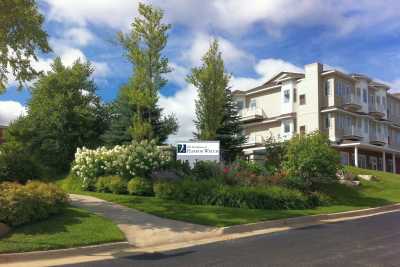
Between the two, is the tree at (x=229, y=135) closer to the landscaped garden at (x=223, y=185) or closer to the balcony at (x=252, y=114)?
the landscaped garden at (x=223, y=185)

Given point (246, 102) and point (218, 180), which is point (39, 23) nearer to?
point (218, 180)

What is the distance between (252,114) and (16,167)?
133 ft

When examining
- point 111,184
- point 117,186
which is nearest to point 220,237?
point 117,186

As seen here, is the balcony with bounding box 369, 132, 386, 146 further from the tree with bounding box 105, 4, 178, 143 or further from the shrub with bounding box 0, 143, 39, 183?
the shrub with bounding box 0, 143, 39, 183

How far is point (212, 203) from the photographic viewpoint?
64.2 ft

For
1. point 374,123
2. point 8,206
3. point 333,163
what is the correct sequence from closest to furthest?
1. point 8,206
2. point 333,163
3. point 374,123

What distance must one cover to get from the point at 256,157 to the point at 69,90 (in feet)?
49.3

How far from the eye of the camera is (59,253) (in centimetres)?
1158

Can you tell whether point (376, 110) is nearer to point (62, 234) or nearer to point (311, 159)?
point (311, 159)

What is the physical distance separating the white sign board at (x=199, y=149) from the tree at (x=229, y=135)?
361 inches

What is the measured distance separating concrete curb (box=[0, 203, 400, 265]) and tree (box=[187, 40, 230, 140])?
12934 millimetres

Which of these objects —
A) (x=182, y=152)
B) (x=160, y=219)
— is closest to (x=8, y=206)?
(x=160, y=219)

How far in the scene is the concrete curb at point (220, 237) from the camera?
36.8 feet

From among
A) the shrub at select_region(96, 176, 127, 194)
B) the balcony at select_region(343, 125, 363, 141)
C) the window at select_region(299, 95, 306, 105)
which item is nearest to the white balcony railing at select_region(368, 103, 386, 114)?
the balcony at select_region(343, 125, 363, 141)
